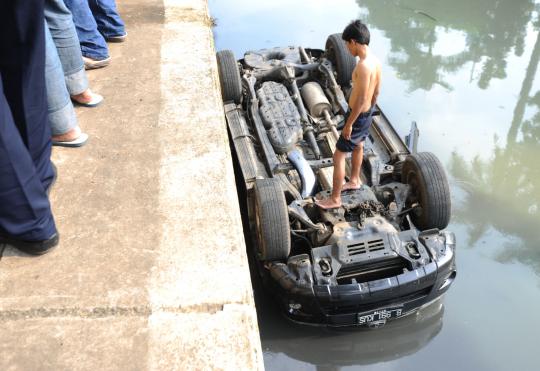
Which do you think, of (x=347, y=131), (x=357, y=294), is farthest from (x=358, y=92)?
(x=357, y=294)

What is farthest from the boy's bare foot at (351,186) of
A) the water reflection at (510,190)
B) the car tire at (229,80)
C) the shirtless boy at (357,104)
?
the car tire at (229,80)

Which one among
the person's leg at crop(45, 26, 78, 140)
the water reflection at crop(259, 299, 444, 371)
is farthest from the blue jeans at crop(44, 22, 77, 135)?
the water reflection at crop(259, 299, 444, 371)

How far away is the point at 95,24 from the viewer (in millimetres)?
3971

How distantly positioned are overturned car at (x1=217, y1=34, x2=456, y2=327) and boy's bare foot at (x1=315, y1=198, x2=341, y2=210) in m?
0.04

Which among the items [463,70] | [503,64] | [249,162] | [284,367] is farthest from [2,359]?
[503,64]

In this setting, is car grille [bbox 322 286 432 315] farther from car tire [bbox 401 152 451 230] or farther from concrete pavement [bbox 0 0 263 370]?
concrete pavement [bbox 0 0 263 370]

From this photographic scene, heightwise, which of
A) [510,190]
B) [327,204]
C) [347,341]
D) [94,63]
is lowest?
[347,341]

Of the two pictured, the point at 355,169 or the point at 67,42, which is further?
the point at 355,169

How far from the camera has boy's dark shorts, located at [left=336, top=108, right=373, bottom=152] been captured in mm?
3797

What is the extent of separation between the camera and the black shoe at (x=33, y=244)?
2361 millimetres

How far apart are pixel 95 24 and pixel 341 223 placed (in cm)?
254

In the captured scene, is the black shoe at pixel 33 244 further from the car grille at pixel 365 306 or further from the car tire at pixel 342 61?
the car tire at pixel 342 61

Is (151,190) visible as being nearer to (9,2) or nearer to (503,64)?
(9,2)

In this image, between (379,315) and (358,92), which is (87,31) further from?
(379,315)
